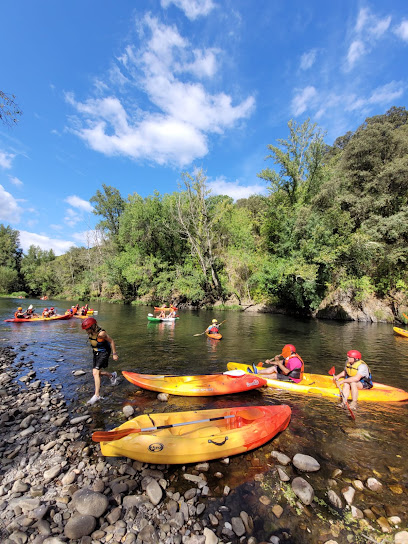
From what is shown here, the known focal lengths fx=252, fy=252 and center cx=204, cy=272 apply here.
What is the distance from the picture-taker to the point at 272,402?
6.46 metres

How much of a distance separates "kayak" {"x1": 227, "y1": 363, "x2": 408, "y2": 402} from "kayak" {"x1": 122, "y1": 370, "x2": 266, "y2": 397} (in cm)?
70

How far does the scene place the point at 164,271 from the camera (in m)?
36.1

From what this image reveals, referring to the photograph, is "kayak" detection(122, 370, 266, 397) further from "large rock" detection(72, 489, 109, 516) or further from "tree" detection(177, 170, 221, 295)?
"tree" detection(177, 170, 221, 295)

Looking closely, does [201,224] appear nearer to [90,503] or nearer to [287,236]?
[287,236]

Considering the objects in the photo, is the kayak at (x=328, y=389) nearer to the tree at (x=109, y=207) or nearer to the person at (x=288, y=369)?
the person at (x=288, y=369)

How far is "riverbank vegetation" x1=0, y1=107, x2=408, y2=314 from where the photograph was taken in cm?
2353

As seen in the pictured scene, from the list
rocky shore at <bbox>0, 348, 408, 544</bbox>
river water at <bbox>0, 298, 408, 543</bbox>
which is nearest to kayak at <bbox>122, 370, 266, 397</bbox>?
river water at <bbox>0, 298, 408, 543</bbox>

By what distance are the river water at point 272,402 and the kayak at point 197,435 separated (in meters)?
0.27

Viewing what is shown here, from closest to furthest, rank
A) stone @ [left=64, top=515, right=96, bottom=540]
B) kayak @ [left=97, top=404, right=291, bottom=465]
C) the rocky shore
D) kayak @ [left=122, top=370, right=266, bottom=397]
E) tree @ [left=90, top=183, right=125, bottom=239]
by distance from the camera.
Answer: stone @ [left=64, top=515, right=96, bottom=540], the rocky shore, kayak @ [left=97, top=404, right=291, bottom=465], kayak @ [left=122, top=370, right=266, bottom=397], tree @ [left=90, top=183, right=125, bottom=239]

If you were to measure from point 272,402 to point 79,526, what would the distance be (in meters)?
4.87

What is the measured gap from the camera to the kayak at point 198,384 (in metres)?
6.57

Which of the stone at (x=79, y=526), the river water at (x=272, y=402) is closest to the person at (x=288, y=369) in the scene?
the river water at (x=272, y=402)

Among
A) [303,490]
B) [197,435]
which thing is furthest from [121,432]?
[303,490]

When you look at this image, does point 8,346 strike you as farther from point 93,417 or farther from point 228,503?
point 228,503
